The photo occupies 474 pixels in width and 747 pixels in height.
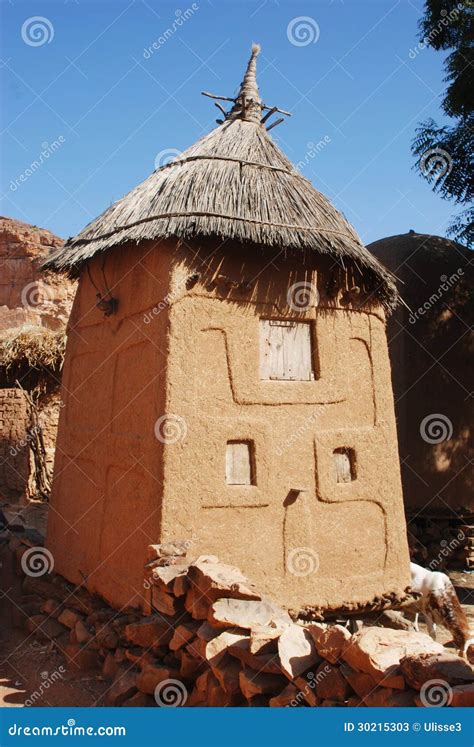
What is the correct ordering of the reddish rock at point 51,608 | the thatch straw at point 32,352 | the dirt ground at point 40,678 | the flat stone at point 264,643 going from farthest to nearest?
the thatch straw at point 32,352, the reddish rock at point 51,608, the dirt ground at point 40,678, the flat stone at point 264,643

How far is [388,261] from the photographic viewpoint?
11.6 meters

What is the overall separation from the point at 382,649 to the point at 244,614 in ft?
4.15

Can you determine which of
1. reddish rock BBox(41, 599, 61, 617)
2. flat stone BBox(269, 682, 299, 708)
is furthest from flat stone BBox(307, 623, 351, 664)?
reddish rock BBox(41, 599, 61, 617)

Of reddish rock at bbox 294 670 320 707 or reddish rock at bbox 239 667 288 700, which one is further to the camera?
reddish rock at bbox 239 667 288 700

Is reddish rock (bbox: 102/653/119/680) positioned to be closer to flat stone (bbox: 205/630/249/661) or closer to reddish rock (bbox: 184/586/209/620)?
reddish rock (bbox: 184/586/209/620)

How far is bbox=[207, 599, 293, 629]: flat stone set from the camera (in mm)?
4312

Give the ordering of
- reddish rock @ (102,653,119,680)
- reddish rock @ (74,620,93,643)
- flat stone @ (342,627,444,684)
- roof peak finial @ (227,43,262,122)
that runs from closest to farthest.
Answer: flat stone @ (342,627,444,684) → reddish rock @ (102,653,119,680) → reddish rock @ (74,620,93,643) → roof peak finial @ (227,43,262,122)

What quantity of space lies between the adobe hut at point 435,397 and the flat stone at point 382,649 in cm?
730

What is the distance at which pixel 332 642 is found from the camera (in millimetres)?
3682

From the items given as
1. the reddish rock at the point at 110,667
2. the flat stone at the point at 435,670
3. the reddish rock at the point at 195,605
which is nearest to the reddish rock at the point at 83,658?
the reddish rock at the point at 110,667

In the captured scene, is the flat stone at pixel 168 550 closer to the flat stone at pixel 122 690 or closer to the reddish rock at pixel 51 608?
the flat stone at pixel 122 690

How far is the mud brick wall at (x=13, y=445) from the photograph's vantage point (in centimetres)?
1151

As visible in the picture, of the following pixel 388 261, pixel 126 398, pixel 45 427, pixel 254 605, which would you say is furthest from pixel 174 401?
pixel 45 427

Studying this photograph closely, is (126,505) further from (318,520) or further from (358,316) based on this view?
(358,316)
